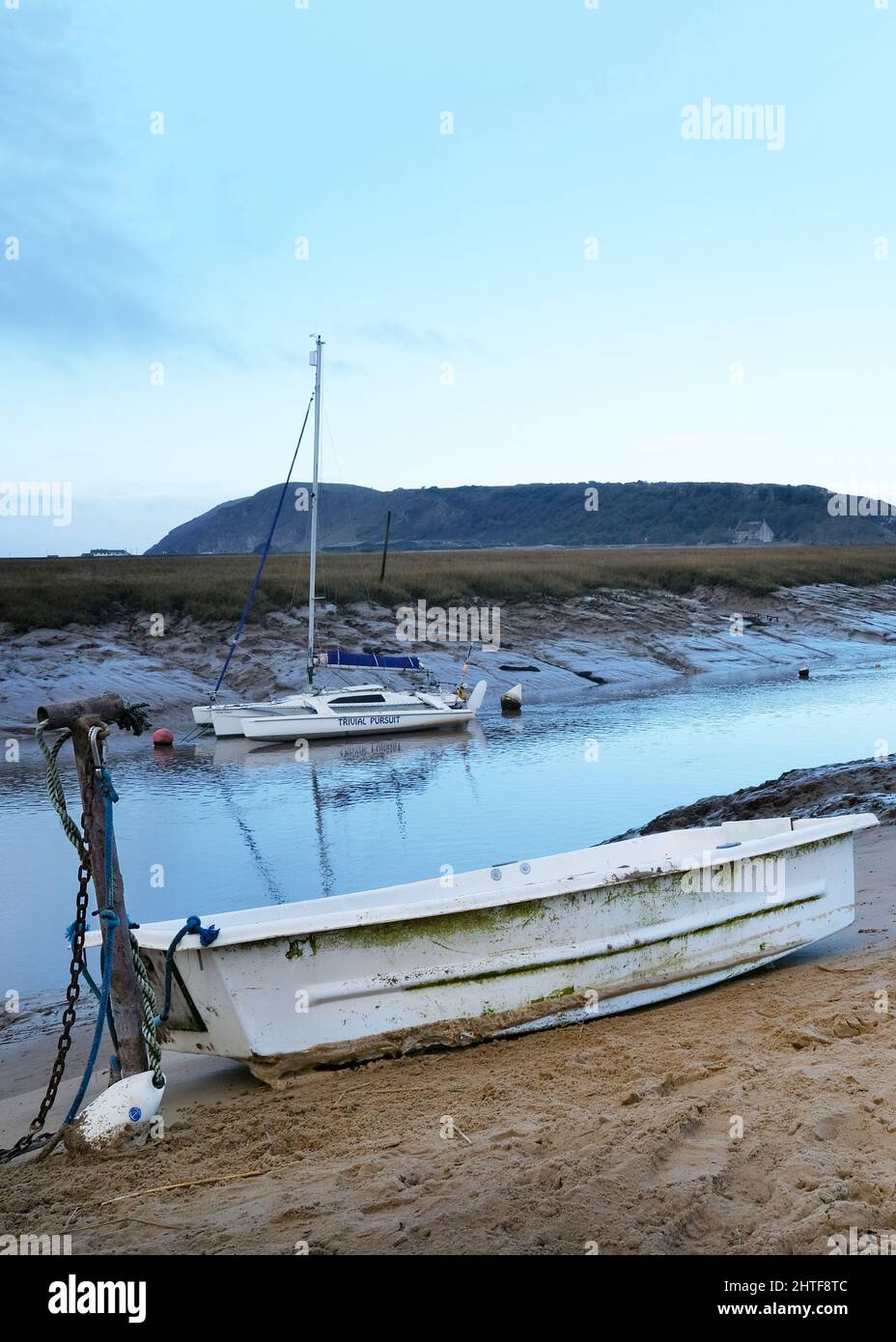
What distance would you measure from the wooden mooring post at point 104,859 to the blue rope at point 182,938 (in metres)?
0.16

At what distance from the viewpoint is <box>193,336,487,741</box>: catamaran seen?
26.7 m

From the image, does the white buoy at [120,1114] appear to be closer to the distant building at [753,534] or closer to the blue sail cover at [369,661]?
the blue sail cover at [369,661]

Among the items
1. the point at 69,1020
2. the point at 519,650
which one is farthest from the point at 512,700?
the point at 69,1020

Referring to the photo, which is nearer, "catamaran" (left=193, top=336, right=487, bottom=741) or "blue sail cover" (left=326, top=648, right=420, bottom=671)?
"catamaran" (left=193, top=336, right=487, bottom=741)

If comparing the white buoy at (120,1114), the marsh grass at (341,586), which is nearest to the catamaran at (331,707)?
the marsh grass at (341,586)

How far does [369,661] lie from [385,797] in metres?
10.5

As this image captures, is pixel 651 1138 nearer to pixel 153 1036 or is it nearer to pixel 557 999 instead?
pixel 557 999

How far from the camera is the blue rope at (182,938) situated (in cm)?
635

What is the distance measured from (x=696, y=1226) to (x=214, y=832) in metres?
13.1

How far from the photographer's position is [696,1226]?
424 centimetres

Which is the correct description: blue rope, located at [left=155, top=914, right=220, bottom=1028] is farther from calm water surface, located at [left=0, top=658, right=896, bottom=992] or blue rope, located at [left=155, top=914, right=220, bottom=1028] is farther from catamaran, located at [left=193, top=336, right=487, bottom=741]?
catamaran, located at [left=193, top=336, right=487, bottom=741]

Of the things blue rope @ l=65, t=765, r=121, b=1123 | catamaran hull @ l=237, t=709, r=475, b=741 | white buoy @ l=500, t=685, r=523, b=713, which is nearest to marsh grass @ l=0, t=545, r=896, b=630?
white buoy @ l=500, t=685, r=523, b=713

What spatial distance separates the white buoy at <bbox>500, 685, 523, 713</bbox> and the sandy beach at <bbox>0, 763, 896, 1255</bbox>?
22989 mm
